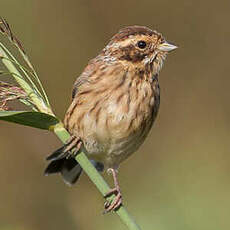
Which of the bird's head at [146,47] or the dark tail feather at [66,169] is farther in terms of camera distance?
the dark tail feather at [66,169]

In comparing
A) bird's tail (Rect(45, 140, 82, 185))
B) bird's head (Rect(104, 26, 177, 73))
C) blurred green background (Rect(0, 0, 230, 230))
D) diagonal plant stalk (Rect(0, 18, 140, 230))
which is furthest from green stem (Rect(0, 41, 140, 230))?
bird's tail (Rect(45, 140, 82, 185))

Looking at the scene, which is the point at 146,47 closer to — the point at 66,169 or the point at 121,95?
the point at 121,95

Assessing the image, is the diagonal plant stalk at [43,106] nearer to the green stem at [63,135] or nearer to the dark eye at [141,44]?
the green stem at [63,135]

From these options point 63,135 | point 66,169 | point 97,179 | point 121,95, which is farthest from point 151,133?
point 97,179

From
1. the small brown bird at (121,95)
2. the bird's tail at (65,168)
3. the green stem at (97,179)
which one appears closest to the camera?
the green stem at (97,179)

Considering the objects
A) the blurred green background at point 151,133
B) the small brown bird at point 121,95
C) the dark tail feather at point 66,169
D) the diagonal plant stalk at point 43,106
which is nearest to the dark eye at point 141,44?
the small brown bird at point 121,95

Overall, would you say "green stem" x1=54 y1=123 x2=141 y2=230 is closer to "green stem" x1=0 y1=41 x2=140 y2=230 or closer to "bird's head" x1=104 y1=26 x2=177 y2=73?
"green stem" x1=0 y1=41 x2=140 y2=230

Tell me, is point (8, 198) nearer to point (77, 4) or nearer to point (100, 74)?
point (100, 74)

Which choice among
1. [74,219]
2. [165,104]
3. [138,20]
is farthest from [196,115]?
[74,219]
